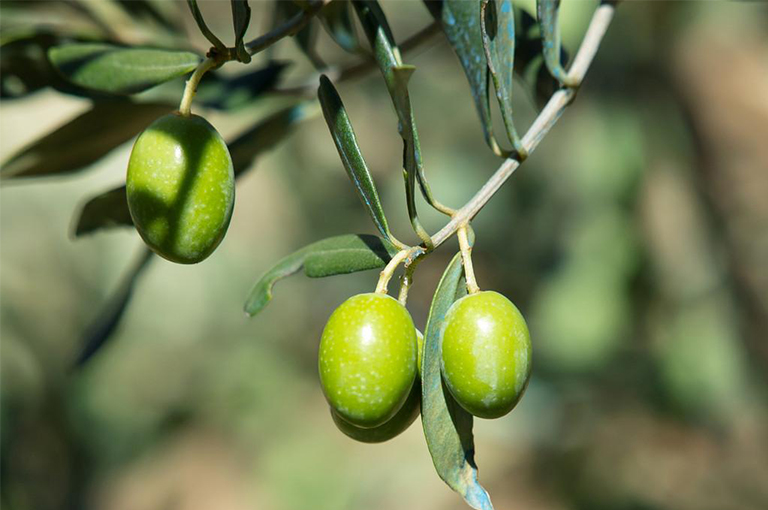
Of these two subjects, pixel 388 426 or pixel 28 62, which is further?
pixel 28 62

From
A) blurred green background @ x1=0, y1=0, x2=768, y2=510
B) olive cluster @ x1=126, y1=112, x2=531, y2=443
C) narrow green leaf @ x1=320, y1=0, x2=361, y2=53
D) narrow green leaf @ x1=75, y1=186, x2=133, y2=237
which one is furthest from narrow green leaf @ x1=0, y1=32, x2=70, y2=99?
blurred green background @ x1=0, y1=0, x2=768, y2=510

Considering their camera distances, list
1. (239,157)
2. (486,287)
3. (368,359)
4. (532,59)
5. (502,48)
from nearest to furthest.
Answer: (368,359) → (502,48) → (532,59) → (239,157) → (486,287)

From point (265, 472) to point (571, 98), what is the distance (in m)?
2.91

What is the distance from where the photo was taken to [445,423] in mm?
548

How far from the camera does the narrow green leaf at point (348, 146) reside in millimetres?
519

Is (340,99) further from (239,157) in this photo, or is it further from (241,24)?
(239,157)

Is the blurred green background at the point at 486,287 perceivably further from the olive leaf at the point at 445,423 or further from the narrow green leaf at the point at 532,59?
the olive leaf at the point at 445,423

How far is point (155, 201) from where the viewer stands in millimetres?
509

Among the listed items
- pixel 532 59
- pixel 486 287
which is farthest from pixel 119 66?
pixel 486 287

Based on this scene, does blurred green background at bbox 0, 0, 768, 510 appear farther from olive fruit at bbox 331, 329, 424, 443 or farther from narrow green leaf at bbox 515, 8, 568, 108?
olive fruit at bbox 331, 329, 424, 443

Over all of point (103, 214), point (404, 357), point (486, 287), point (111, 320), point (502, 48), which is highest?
point (502, 48)

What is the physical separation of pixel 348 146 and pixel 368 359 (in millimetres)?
140

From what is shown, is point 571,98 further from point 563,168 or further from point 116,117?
point 563,168

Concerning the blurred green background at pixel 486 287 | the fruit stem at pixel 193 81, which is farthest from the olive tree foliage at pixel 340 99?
the blurred green background at pixel 486 287
